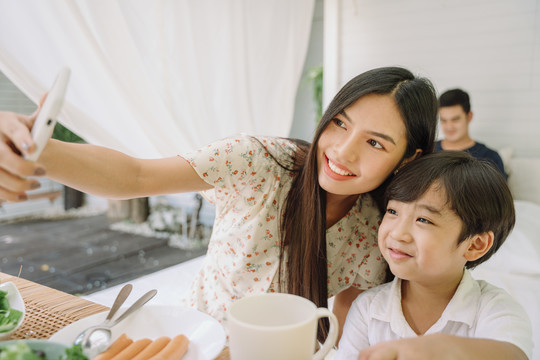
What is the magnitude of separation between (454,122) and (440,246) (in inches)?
80.4

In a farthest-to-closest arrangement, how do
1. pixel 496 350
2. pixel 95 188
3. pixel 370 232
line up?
1. pixel 370 232
2. pixel 95 188
3. pixel 496 350

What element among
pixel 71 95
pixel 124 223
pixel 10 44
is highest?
pixel 10 44

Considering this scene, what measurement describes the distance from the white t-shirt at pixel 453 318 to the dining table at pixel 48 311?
41 cm

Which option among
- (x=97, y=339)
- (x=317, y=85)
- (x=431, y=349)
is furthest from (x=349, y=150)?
(x=317, y=85)

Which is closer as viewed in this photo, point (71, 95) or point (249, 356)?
point (249, 356)

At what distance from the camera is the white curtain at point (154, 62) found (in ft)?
4.99

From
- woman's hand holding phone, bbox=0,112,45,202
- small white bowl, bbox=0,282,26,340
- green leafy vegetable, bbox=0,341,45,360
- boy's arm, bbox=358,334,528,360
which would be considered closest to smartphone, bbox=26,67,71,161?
woman's hand holding phone, bbox=0,112,45,202

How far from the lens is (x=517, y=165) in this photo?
269cm

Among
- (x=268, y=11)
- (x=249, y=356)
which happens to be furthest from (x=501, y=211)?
(x=268, y=11)

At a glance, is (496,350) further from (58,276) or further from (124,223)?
(124,223)

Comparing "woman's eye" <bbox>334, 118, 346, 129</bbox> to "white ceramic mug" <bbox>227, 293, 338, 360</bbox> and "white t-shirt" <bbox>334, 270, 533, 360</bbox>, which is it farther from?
"white ceramic mug" <bbox>227, 293, 338, 360</bbox>

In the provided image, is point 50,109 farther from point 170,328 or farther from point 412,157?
point 412,157

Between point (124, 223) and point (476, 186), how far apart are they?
3890mm

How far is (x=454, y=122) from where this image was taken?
2701mm
